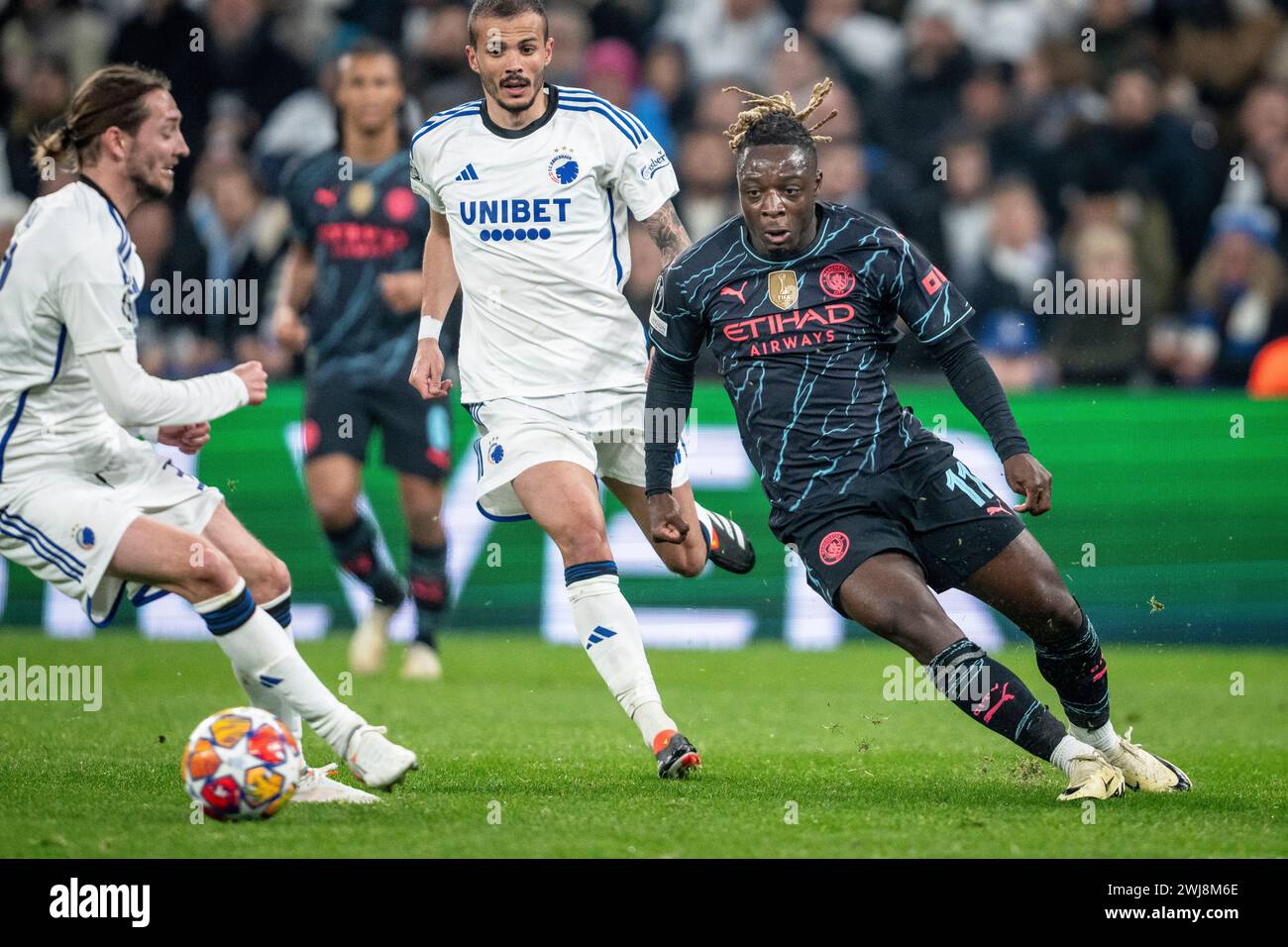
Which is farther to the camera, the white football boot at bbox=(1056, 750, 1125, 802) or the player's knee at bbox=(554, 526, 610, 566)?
the player's knee at bbox=(554, 526, 610, 566)

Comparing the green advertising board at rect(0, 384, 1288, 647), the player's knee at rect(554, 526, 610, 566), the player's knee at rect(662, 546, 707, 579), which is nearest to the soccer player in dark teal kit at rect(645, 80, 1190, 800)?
the player's knee at rect(554, 526, 610, 566)

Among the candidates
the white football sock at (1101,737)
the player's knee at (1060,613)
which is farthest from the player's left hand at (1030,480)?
the white football sock at (1101,737)

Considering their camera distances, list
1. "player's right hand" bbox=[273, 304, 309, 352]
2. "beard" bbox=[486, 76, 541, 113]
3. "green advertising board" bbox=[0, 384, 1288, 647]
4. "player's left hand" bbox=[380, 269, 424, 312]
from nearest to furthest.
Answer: "beard" bbox=[486, 76, 541, 113] < "player's right hand" bbox=[273, 304, 309, 352] < "player's left hand" bbox=[380, 269, 424, 312] < "green advertising board" bbox=[0, 384, 1288, 647]

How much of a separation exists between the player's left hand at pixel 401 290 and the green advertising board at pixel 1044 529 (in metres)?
1.22

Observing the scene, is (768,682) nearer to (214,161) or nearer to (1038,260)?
(1038,260)

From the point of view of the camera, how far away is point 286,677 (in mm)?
5816

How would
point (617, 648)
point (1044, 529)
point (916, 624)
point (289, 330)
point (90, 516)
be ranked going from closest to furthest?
point (916, 624) < point (90, 516) < point (617, 648) < point (289, 330) < point (1044, 529)

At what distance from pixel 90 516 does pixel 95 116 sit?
135 centimetres

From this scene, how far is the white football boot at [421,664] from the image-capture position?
9883mm

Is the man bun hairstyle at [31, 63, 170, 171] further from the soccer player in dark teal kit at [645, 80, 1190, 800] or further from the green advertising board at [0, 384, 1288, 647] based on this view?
the green advertising board at [0, 384, 1288, 647]

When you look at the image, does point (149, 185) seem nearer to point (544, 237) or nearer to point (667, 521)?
point (544, 237)

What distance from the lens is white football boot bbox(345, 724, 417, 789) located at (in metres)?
5.73

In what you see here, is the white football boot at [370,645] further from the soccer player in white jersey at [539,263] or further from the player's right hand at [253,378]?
the player's right hand at [253,378]

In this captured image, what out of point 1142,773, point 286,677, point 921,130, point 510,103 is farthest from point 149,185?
point 921,130
